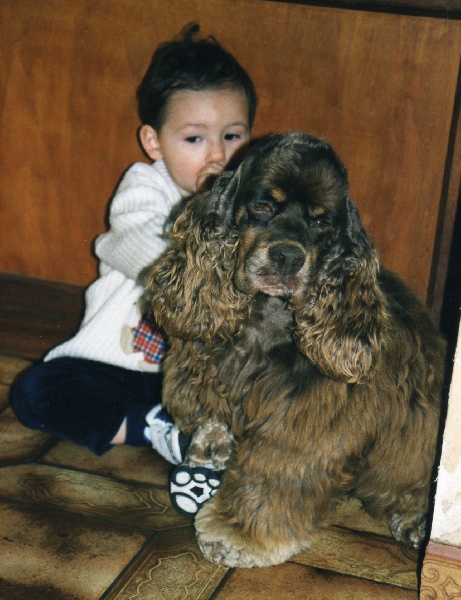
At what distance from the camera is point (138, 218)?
9.09ft

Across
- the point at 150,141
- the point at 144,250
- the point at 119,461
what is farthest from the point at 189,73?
the point at 119,461

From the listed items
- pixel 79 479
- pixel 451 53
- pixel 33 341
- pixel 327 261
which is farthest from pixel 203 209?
pixel 33 341

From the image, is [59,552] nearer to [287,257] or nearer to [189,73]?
[287,257]

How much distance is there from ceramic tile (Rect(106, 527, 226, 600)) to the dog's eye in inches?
40.0

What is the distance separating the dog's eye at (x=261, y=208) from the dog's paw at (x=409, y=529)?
1.06m

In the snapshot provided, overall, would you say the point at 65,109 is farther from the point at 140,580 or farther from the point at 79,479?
the point at 140,580

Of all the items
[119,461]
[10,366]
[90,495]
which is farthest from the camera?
[10,366]

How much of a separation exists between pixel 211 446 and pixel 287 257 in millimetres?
746

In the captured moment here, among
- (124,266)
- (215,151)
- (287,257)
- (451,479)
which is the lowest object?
(451,479)

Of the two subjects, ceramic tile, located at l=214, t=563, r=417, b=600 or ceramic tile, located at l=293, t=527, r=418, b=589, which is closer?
ceramic tile, located at l=214, t=563, r=417, b=600

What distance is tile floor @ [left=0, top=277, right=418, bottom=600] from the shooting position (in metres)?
2.09

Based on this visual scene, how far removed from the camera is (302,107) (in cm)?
295

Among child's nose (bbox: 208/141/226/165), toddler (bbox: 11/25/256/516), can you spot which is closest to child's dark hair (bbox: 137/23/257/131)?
toddler (bbox: 11/25/256/516)

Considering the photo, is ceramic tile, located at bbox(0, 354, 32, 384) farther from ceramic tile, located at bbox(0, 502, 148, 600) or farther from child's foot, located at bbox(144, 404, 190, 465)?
ceramic tile, located at bbox(0, 502, 148, 600)
